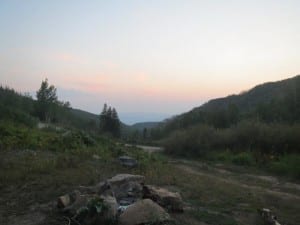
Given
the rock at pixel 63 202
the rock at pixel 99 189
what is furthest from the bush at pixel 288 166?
the rock at pixel 63 202

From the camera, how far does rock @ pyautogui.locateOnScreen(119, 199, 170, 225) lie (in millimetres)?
5969

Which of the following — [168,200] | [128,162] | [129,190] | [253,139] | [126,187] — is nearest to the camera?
[168,200]

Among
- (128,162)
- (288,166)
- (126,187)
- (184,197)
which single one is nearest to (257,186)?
(288,166)

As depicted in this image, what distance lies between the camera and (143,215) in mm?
6020

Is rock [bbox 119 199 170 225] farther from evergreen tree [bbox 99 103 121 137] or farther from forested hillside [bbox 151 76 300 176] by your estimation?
evergreen tree [bbox 99 103 121 137]

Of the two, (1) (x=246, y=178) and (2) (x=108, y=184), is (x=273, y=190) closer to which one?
(1) (x=246, y=178)

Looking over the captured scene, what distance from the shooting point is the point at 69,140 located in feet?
50.9

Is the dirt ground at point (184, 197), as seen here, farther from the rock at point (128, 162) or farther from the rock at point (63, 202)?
the rock at point (128, 162)

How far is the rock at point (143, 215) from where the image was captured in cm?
597

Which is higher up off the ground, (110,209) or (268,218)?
(110,209)

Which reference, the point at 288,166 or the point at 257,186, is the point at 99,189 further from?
the point at 288,166

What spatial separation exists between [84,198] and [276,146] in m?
13.0

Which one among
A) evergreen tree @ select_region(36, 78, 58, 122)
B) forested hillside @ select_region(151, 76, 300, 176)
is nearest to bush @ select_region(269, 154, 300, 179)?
forested hillside @ select_region(151, 76, 300, 176)

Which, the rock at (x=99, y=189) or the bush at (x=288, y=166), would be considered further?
the bush at (x=288, y=166)
